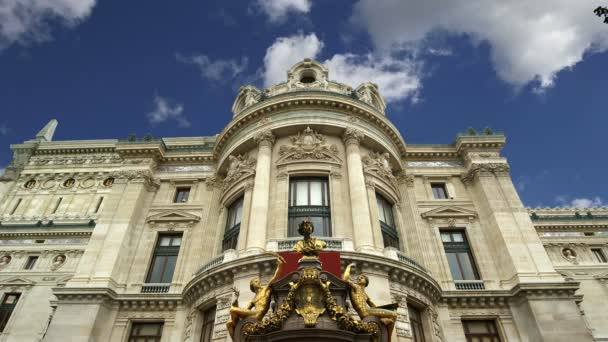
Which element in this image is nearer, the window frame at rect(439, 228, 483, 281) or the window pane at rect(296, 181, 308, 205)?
the window pane at rect(296, 181, 308, 205)

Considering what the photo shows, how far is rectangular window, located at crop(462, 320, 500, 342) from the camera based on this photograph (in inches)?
883

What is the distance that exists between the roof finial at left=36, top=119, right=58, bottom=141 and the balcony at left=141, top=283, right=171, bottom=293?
3561 centimetres

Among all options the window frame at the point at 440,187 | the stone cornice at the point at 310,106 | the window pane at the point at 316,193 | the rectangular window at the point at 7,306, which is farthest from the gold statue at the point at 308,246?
the rectangular window at the point at 7,306

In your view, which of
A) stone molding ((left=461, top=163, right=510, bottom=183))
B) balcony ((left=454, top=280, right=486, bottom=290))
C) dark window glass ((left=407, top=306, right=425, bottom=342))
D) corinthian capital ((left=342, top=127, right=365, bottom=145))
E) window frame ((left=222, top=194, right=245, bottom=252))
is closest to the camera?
dark window glass ((left=407, top=306, right=425, bottom=342))

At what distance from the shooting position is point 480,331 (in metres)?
22.7

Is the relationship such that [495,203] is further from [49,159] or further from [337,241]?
[49,159]

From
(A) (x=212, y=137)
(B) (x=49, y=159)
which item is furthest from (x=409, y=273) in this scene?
(B) (x=49, y=159)

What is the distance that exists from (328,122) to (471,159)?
11.9m

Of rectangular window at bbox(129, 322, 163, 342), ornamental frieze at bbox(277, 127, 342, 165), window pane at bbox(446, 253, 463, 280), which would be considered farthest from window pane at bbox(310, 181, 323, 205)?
rectangular window at bbox(129, 322, 163, 342)

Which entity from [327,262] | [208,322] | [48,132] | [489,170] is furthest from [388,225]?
[48,132]

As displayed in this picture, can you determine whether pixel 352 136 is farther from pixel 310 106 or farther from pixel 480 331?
pixel 480 331

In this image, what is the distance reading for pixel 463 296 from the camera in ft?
75.8

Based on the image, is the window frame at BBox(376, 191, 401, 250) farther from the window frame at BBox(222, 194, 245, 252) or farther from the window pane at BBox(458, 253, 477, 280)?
the window frame at BBox(222, 194, 245, 252)

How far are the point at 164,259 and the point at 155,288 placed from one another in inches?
97.3
